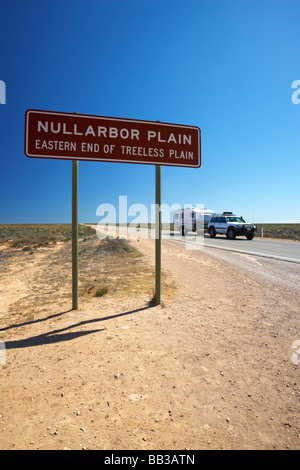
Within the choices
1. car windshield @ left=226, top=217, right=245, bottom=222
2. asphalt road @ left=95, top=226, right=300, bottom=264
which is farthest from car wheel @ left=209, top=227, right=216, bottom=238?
asphalt road @ left=95, top=226, right=300, bottom=264

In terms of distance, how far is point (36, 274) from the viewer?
8562 mm

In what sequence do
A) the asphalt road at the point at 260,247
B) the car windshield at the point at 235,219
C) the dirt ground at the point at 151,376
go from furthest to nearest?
1. the car windshield at the point at 235,219
2. the asphalt road at the point at 260,247
3. the dirt ground at the point at 151,376

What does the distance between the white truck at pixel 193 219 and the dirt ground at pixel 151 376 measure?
79.8 feet

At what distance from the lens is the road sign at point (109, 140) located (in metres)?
4.45

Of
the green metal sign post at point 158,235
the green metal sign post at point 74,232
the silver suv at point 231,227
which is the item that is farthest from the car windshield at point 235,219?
the green metal sign post at point 74,232

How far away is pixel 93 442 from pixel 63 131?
4.51 metres

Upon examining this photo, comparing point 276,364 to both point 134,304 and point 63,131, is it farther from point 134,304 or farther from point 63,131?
point 63,131

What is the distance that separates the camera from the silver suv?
21.4 metres

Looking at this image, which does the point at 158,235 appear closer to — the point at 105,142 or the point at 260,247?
the point at 105,142

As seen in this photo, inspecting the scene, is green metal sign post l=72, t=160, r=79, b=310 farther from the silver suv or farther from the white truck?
the white truck

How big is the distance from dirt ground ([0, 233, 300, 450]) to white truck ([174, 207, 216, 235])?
24319mm

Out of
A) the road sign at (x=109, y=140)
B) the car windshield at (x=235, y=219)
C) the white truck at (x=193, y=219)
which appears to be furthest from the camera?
the white truck at (x=193, y=219)

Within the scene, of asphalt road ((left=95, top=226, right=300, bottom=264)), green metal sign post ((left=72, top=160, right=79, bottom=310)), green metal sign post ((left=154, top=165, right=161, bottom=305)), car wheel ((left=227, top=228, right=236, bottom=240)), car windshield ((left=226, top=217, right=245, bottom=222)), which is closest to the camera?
green metal sign post ((left=72, top=160, right=79, bottom=310))

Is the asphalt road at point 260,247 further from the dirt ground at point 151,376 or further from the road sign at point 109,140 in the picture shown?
the road sign at point 109,140
